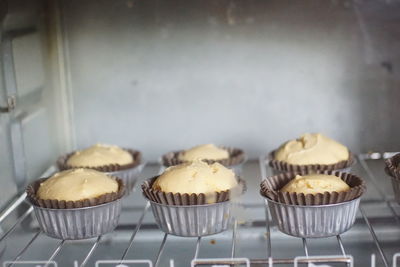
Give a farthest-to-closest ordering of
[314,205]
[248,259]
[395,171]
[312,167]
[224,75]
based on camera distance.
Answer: [224,75] < [312,167] < [395,171] < [314,205] < [248,259]

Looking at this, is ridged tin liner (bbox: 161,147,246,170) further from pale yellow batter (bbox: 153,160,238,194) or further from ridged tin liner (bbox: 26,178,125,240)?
ridged tin liner (bbox: 26,178,125,240)

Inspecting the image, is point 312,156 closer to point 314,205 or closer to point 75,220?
point 314,205

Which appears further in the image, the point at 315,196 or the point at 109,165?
the point at 109,165

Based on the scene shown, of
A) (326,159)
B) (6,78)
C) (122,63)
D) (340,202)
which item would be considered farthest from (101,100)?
(340,202)

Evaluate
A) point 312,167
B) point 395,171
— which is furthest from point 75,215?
point 395,171

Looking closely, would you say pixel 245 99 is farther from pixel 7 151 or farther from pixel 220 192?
pixel 7 151

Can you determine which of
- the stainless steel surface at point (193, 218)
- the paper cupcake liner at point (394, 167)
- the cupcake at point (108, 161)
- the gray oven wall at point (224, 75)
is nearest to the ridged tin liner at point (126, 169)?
the cupcake at point (108, 161)
